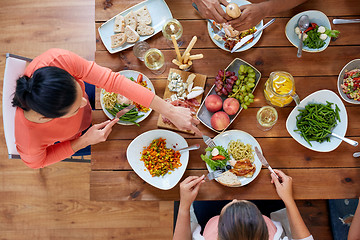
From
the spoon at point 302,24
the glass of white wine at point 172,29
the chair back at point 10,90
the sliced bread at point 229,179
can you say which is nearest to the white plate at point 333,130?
the spoon at point 302,24

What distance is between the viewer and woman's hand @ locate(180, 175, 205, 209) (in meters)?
1.47

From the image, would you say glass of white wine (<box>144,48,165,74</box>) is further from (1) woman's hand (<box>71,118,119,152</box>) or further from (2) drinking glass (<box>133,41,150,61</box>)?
(1) woman's hand (<box>71,118,119,152</box>)

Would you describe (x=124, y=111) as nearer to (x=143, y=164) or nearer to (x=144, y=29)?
(x=143, y=164)

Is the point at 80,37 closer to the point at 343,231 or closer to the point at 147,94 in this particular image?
the point at 147,94

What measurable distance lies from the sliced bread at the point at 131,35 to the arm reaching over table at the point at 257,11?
20.8 inches

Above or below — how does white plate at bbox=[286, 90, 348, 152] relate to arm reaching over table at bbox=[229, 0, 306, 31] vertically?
below

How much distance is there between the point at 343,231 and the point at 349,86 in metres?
0.98

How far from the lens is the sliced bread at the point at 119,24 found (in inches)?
62.8

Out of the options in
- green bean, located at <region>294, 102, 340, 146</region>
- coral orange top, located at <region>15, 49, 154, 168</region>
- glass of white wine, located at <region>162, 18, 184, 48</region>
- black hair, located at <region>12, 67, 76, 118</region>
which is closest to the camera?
black hair, located at <region>12, 67, 76, 118</region>

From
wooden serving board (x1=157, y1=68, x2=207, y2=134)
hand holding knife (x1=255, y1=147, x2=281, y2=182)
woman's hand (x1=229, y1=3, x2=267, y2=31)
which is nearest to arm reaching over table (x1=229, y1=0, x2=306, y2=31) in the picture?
woman's hand (x1=229, y1=3, x2=267, y2=31)

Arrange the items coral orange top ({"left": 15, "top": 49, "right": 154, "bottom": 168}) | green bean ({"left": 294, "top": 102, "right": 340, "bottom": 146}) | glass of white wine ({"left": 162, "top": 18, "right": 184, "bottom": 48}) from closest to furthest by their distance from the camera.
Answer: coral orange top ({"left": 15, "top": 49, "right": 154, "bottom": 168}), green bean ({"left": 294, "top": 102, "right": 340, "bottom": 146}), glass of white wine ({"left": 162, "top": 18, "right": 184, "bottom": 48})

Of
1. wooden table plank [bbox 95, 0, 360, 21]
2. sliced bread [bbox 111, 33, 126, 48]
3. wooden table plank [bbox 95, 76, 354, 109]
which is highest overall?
wooden table plank [bbox 95, 0, 360, 21]

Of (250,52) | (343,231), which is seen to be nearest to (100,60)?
Result: (250,52)

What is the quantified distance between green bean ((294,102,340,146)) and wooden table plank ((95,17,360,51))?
0.39 metres
